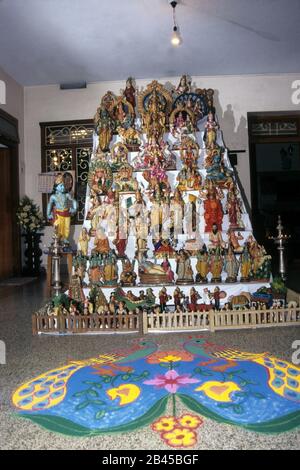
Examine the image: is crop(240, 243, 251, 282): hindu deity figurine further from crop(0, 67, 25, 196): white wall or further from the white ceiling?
crop(0, 67, 25, 196): white wall

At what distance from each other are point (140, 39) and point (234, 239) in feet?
12.8

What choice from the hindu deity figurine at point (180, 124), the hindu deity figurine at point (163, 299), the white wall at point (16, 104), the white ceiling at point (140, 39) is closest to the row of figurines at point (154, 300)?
the hindu deity figurine at point (163, 299)

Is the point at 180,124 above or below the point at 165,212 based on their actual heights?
above

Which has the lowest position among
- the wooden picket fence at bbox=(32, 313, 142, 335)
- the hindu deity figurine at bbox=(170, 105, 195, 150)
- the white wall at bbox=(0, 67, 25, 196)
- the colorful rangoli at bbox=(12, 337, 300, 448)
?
the colorful rangoli at bbox=(12, 337, 300, 448)

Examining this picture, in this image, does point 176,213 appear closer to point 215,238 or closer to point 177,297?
point 215,238

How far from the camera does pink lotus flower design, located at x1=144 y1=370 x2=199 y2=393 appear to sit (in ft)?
7.74

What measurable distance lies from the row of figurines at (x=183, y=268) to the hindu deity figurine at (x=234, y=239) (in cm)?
12

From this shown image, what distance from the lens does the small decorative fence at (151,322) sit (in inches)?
141

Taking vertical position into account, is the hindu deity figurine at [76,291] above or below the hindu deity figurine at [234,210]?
below

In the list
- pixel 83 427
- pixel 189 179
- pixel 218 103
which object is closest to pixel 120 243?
pixel 189 179

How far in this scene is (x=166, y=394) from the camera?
2244mm

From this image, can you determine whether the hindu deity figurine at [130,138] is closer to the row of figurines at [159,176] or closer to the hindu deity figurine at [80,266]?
the row of figurines at [159,176]

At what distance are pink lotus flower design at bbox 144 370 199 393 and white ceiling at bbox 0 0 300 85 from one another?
16.3ft

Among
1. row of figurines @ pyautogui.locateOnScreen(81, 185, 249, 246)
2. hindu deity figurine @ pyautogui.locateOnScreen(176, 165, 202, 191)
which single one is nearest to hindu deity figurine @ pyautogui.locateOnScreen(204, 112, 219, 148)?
hindu deity figurine @ pyautogui.locateOnScreen(176, 165, 202, 191)
